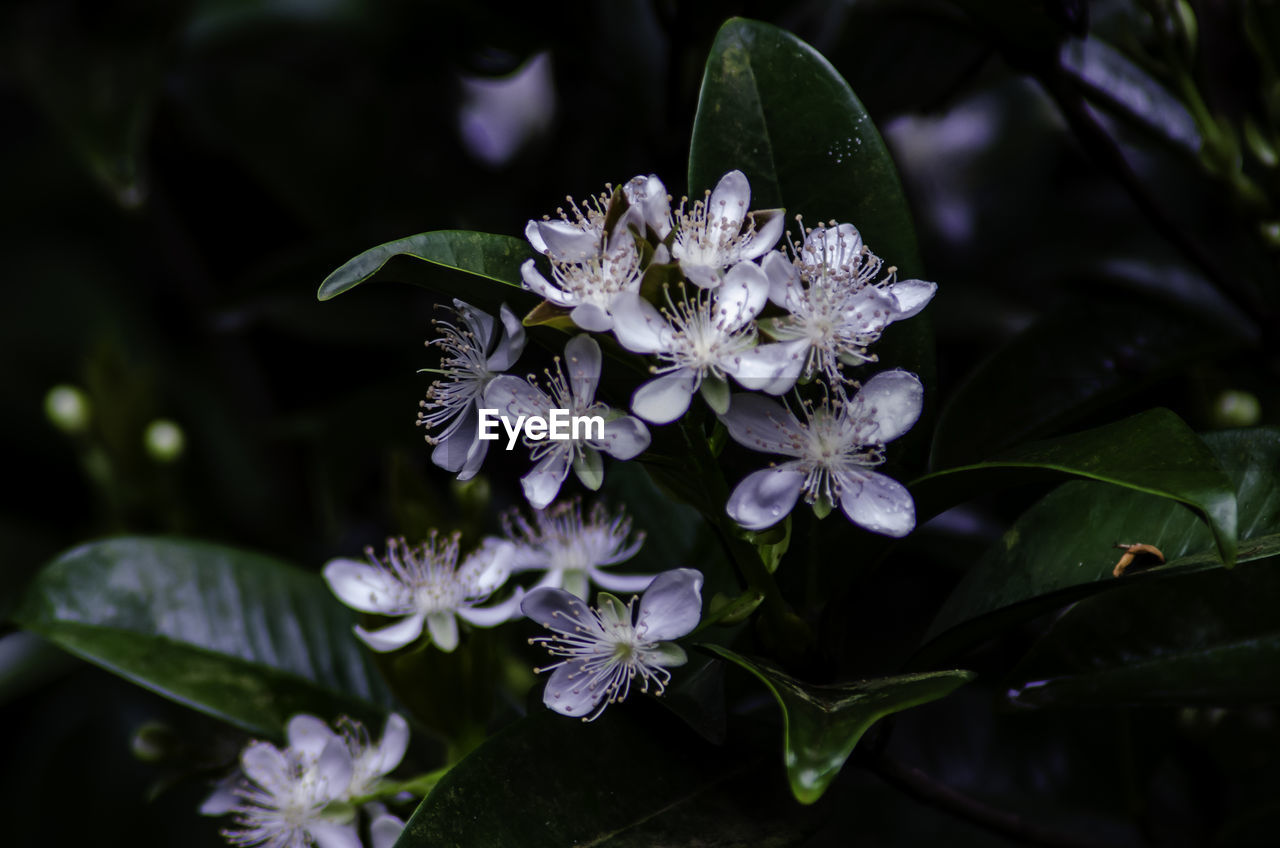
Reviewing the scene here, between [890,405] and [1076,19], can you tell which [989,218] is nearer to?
[1076,19]

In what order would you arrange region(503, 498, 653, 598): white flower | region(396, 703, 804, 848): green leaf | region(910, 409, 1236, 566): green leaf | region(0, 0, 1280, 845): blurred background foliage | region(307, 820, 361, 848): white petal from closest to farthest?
region(910, 409, 1236, 566): green leaf → region(396, 703, 804, 848): green leaf → region(307, 820, 361, 848): white petal → region(503, 498, 653, 598): white flower → region(0, 0, 1280, 845): blurred background foliage

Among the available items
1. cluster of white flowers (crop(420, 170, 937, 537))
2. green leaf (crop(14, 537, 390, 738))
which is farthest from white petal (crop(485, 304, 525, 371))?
green leaf (crop(14, 537, 390, 738))

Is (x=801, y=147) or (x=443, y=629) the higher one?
(x=801, y=147)

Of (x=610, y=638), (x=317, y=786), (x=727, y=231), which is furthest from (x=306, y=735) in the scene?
(x=727, y=231)

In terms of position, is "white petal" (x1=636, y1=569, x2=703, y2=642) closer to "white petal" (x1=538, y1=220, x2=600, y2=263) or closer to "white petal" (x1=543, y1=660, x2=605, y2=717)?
"white petal" (x1=543, y1=660, x2=605, y2=717)

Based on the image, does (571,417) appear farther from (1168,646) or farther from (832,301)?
(1168,646)

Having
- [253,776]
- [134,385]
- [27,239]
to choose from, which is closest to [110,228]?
[27,239]
